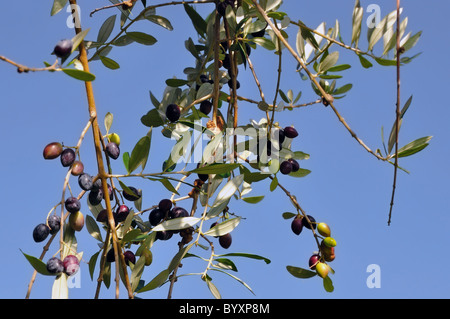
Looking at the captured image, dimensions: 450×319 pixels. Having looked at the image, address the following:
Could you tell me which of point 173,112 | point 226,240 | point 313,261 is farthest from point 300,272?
point 173,112

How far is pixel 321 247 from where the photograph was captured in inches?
63.6

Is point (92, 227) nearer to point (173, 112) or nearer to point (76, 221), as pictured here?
point (76, 221)

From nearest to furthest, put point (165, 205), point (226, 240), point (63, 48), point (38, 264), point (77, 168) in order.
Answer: point (63, 48), point (38, 264), point (77, 168), point (165, 205), point (226, 240)

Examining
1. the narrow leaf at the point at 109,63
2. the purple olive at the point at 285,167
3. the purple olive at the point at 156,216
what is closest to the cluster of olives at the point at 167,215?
the purple olive at the point at 156,216

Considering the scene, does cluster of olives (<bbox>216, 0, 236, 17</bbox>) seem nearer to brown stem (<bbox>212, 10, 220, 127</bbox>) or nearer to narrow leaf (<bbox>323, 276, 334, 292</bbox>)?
brown stem (<bbox>212, 10, 220, 127</bbox>)

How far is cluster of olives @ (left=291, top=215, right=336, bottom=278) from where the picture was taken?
1.57 m

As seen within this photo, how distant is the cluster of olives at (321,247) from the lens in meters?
1.57

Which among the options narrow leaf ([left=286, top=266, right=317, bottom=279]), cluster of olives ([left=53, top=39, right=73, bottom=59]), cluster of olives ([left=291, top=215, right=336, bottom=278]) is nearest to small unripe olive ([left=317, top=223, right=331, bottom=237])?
cluster of olives ([left=291, top=215, right=336, bottom=278])

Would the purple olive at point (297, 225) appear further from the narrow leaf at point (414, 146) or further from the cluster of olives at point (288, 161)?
the narrow leaf at point (414, 146)
